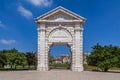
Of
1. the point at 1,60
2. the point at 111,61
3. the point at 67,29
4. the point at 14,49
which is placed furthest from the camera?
the point at 14,49

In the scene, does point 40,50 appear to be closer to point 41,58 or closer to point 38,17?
point 41,58

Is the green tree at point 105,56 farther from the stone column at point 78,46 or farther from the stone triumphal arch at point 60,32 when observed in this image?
the stone triumphal arch at point 60,32

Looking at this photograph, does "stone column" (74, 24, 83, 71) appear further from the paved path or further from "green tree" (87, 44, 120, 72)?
the paved path

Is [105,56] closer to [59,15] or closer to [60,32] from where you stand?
[60,32]

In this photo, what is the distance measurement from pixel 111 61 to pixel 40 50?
12658mm

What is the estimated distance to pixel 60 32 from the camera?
148 ft

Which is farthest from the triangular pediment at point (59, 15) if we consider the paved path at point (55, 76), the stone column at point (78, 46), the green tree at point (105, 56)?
the paved path at point (55, 76)

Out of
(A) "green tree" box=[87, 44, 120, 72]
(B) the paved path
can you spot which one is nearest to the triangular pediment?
(A) "green tree" box=[87, 44, 120, 72]

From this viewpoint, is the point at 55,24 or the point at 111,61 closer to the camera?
the point at 111,61

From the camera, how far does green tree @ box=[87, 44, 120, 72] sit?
42438mm

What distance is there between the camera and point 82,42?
44812 millimetres

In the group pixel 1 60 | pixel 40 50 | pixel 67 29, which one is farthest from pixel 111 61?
pixel 1 60

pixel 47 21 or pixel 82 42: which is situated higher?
pixel 47 21

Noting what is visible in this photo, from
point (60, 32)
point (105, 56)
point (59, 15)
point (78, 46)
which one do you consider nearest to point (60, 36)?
point (60, 32)
